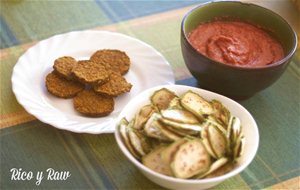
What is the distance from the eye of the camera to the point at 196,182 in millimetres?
972

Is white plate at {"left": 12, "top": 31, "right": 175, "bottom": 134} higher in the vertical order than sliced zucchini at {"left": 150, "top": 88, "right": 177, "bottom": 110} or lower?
lower

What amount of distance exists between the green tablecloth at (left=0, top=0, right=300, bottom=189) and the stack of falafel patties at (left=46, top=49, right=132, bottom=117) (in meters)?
0.09

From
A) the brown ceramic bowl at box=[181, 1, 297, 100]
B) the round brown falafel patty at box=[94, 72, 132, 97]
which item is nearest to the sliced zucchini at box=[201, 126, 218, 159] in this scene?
the brown ceramic bowl at box=[181, 1, 297, 100]

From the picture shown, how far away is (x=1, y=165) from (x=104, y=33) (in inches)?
23.3

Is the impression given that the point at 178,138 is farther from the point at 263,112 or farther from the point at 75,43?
the point at 75,43

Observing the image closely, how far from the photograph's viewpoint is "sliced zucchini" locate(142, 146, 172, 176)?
100 centimetres

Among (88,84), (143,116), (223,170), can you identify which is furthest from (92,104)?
(223,170)

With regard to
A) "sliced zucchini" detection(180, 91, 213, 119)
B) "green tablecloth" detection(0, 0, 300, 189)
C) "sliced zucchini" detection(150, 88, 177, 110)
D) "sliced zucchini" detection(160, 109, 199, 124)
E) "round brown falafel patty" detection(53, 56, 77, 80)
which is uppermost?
"sliced zucchini" detection(160, 109, 199, 124)

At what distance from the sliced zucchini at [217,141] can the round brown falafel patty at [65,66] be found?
488 millimetres

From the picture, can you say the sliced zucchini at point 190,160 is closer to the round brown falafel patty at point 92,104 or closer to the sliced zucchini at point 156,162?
the sliced zucchini at point 156,162

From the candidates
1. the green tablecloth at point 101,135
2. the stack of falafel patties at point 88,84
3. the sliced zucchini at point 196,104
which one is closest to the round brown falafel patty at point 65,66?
the stack of falafel patties at point 88,84

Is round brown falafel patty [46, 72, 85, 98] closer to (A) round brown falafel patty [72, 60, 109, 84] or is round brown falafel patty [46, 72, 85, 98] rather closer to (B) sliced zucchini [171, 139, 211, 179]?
(A) round brown falafel patty [72, 60, 109, 84]

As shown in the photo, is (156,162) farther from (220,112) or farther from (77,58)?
(77,58)

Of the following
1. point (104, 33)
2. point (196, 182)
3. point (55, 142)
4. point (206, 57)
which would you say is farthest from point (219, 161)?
point (104, 33)
